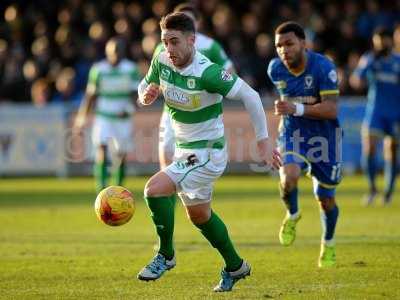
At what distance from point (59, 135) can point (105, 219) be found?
563 inches

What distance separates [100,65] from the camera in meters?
17.1

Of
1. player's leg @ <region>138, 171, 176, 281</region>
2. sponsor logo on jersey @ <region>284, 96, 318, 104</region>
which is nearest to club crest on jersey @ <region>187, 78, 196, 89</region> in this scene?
player's leg @ <region>138, 171, 176, 281</region>

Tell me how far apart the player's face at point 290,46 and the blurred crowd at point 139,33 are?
41.2 ft

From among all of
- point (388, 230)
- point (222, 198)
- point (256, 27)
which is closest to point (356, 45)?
point (256, 27)

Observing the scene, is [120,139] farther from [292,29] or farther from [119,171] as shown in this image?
[292,29]

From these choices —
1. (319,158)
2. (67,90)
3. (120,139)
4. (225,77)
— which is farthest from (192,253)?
(67,90)

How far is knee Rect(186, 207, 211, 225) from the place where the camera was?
27.6 feet

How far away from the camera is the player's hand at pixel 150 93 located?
8.52 meters

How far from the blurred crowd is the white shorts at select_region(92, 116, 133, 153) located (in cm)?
552

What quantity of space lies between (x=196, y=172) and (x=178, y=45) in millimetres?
1030

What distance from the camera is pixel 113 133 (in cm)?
1727

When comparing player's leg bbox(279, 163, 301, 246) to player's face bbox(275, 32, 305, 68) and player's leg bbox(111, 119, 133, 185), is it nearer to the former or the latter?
player's face bbox(275, 32, 305, 68)

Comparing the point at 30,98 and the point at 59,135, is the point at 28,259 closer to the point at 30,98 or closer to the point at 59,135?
the point at 59,135

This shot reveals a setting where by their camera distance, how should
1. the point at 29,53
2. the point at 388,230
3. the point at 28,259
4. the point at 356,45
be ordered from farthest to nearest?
the point at 29,53, the point at 356,45, the point at 388,230, the point at 28,259
